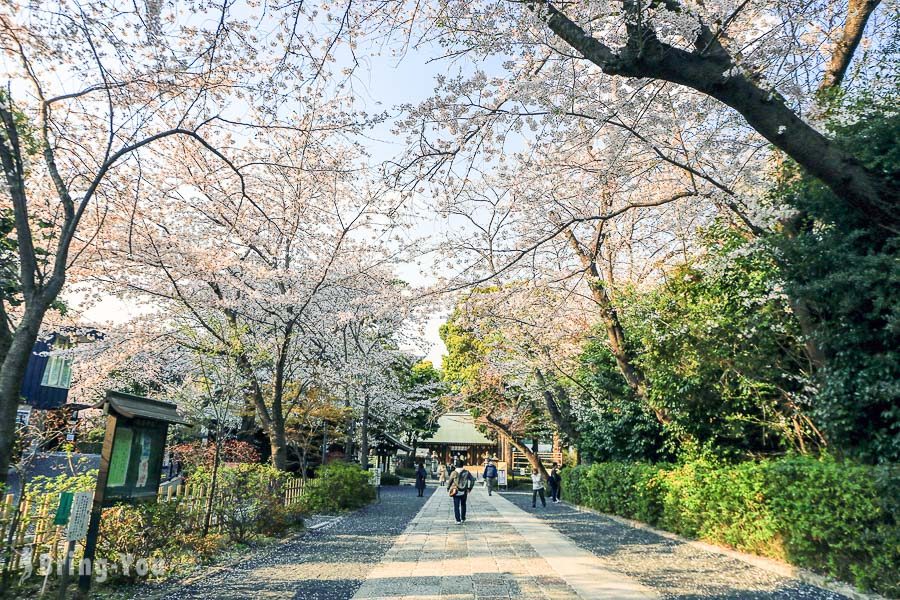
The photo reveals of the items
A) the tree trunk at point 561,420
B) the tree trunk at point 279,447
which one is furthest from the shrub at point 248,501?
the tree trunk at point 561,420

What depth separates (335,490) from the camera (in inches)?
609

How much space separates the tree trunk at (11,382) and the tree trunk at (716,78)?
17.7 feet

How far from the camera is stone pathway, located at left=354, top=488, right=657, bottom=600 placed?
224 inches

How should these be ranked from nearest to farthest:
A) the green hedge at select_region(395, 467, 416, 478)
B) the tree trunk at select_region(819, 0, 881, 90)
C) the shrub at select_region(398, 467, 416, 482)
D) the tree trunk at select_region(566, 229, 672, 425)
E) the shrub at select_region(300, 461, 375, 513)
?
the tree trunk at select_region(819, 0, 881, 90)
the tree trunk at select_region(566, 229, 672, 425)
the shrub at select_region(300, 461, 375, 513)
the shrub at select_region(398, 467, 416, 482)
the green hedge at select_region(395, 467, 416, 478)

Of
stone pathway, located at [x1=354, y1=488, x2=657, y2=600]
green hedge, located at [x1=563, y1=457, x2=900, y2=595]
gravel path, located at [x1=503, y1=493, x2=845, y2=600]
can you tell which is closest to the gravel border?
gravel path, located at [x1=503, y1=493, x2=845, y2=600]

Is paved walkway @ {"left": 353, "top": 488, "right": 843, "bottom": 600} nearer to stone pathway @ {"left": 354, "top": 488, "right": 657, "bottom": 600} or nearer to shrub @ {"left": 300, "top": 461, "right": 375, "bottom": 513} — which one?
stone pathway @ {"left": 354, "top": 488, "right": 657, "bottom": 600}

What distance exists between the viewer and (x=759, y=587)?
6.16 metres

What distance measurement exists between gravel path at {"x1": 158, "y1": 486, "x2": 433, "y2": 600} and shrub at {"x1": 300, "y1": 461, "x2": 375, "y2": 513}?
3.63 m

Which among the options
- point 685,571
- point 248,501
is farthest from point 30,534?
point 685,571

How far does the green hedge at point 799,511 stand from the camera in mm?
5305

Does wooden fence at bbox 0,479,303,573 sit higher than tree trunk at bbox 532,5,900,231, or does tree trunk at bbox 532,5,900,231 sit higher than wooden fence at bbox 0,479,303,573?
tree trunk at bbox 532,5,900,231

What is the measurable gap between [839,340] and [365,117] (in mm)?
6637

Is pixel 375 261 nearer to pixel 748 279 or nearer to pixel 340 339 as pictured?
pixel 340 339

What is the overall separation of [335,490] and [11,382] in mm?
12135
